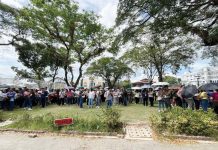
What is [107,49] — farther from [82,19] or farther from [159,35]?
[159,35]

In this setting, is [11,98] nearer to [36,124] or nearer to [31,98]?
[31,98]

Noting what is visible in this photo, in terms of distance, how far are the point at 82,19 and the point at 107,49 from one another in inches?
200

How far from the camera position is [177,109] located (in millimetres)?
11227

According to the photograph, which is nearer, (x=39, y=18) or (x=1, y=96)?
(x=1, y=96)

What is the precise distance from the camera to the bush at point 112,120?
1057cm

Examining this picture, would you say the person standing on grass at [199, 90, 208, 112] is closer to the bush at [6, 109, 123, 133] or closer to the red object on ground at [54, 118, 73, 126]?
the bush at [6, 109, 123, 133]

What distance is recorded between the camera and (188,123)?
9.92 metres

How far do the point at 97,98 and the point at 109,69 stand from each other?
39148 millimetres

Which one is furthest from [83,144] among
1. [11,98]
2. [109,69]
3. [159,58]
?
[109,69]

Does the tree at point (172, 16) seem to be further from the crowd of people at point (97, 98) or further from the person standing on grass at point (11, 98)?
the person standing on grass at point (11, 98)

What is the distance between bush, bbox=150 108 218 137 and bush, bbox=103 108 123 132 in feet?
5.04

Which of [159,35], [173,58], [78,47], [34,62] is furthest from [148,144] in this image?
[34,62]

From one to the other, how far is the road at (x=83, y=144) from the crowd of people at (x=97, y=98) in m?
5.78

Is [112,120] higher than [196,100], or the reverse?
[196,100]
